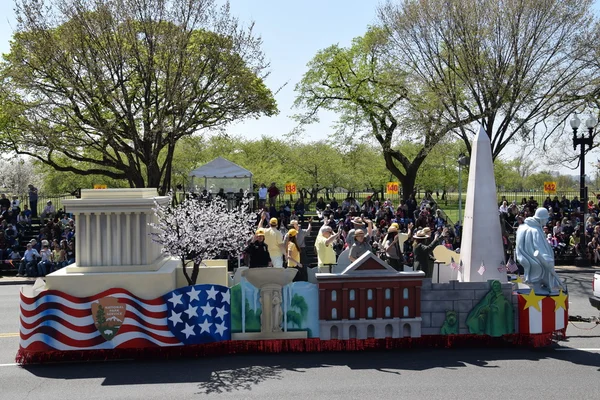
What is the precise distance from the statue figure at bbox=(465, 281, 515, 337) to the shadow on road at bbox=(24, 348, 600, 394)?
13.2 inches

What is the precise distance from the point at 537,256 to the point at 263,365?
188 inches

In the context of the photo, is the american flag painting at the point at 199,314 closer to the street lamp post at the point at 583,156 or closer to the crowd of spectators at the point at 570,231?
the crowd of spectators at the point at 570,231

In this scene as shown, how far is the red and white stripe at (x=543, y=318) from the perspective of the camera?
9.39 meters

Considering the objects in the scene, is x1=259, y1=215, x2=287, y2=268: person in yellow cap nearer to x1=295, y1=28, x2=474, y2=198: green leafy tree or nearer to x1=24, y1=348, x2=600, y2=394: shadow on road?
x1=24, y1=348, x2=600, y2=394: shadow on road

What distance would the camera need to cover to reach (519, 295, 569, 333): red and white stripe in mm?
9391

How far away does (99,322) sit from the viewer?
8.95m

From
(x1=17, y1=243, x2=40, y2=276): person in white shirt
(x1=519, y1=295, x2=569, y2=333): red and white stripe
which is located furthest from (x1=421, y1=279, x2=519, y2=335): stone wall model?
(x1=17, y1=243, x2=40, y2=276): person in white shirt

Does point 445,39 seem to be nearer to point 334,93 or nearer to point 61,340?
point 334,93

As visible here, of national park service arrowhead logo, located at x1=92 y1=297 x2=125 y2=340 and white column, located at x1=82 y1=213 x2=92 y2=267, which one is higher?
white column, located at x1=82 y1=213 x2=92 y2=267

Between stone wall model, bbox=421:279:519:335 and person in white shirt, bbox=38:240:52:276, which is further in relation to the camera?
person in white shirt, bbox=38:240:52:276

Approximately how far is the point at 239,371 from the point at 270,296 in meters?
1.31

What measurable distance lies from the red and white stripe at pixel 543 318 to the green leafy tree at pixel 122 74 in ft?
61.0

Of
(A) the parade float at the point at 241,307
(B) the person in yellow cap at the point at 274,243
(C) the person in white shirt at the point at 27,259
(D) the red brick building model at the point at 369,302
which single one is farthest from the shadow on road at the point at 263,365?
(C) the person in white shirt at the point at 27,259

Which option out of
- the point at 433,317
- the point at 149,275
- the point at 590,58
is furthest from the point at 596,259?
the point at 149,275
